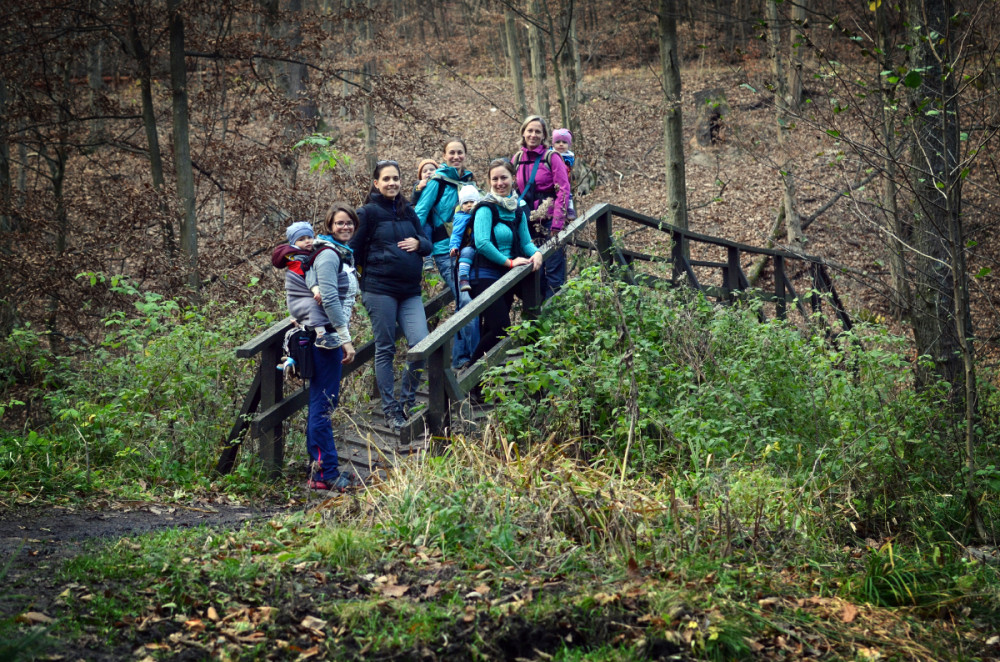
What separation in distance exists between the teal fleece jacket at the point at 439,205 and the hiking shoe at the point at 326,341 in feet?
5.58

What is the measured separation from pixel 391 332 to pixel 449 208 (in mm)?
1479

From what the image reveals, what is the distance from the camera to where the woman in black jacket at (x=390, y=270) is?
6.93m

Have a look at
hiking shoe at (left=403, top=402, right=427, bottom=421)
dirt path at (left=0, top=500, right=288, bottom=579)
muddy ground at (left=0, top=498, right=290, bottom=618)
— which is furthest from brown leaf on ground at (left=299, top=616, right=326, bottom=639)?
hiking shoe at (left=403, top=402, right=427, bottom=421)

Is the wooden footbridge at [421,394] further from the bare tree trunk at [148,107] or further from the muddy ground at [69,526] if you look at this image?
the bare tree trunk at [148,107]

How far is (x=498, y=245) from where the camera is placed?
7.49 meters

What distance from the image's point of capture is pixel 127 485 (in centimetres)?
660

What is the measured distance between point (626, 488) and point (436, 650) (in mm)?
1936

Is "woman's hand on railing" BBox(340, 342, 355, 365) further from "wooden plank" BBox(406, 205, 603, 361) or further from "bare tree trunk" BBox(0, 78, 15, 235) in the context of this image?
"bare tree trunk" BBox(0, 78, 15, 235)

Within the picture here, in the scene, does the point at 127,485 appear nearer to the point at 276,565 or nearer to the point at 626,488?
the point at 276,565

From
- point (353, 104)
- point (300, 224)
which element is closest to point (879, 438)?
point (300, 224)

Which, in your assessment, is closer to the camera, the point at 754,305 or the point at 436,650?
the point at 436,650

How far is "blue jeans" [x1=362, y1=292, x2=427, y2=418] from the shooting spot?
700cm

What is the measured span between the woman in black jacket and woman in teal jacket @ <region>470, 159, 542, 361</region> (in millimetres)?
576

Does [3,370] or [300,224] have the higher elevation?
[300,224]
